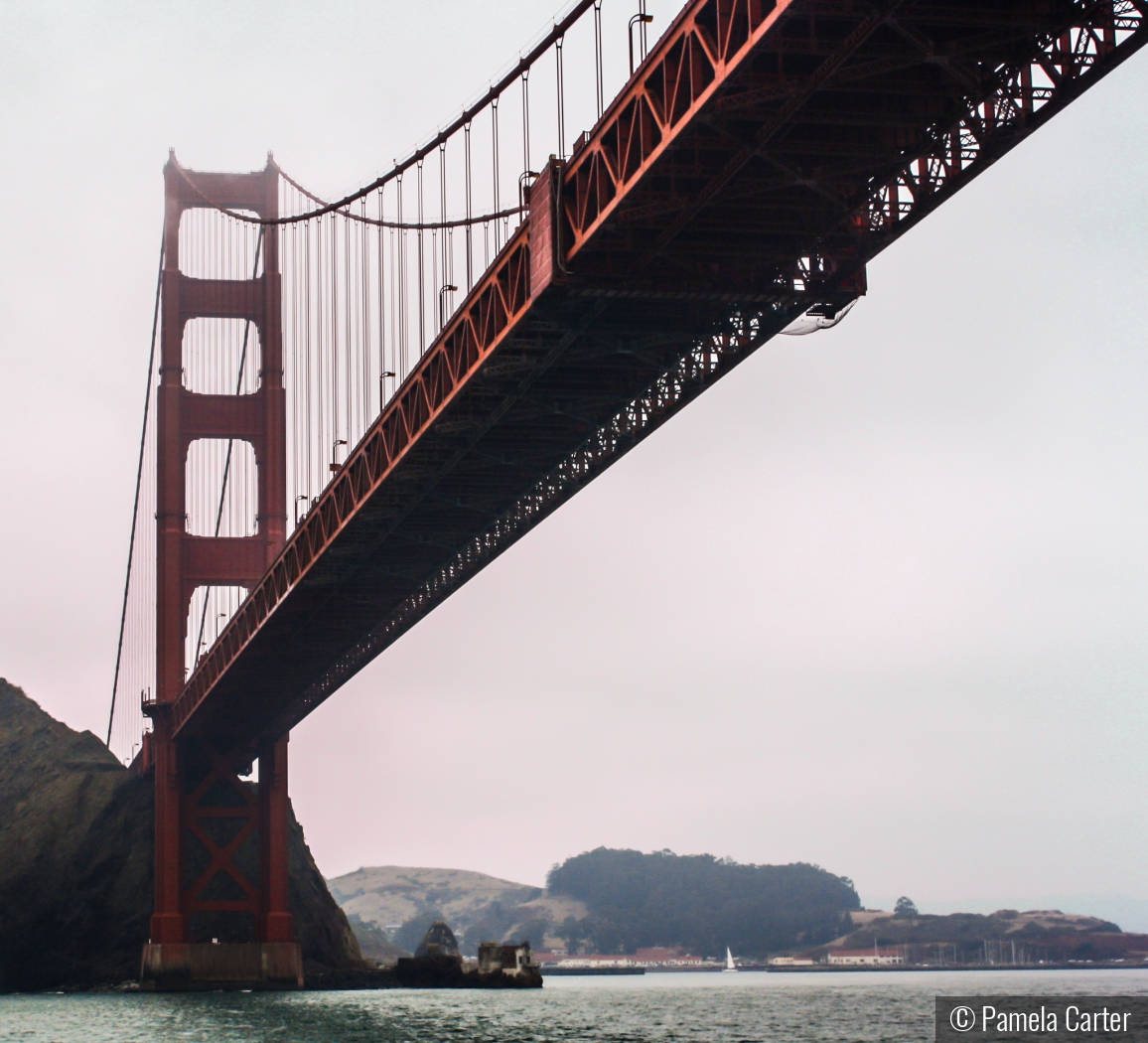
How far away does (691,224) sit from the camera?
23.0 m

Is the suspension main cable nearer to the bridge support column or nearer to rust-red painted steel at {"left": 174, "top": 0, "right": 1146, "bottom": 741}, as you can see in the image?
rust-red painted steel at {"left": 174, "top": 0, "right": 1146, "bottom": 741}

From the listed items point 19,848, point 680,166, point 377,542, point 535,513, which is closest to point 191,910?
point 19,848

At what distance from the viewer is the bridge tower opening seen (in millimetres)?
60844

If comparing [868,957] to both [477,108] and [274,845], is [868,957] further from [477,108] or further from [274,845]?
[477,108]

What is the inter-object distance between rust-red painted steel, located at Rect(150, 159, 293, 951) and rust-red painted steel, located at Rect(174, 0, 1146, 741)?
22854 mm

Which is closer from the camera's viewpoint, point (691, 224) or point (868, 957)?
point (691, 224)

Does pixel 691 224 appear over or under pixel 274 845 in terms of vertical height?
over

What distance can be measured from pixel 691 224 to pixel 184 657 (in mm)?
42641

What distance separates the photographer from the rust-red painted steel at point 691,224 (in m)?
18.1

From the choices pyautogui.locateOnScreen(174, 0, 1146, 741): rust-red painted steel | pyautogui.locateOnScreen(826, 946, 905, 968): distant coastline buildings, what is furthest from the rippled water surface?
pyautogui.locateOnScreen(826, 946, 905, 968): distant coastline buildings

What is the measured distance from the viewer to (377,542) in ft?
129

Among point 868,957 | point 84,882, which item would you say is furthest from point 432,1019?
point 868,957

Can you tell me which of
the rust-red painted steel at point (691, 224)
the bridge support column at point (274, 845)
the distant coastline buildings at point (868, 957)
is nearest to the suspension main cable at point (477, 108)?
the rust-red painted steel at point (691, 224)

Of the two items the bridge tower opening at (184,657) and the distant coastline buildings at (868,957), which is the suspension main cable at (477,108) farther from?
the distant coastline buildings at (868,957)
